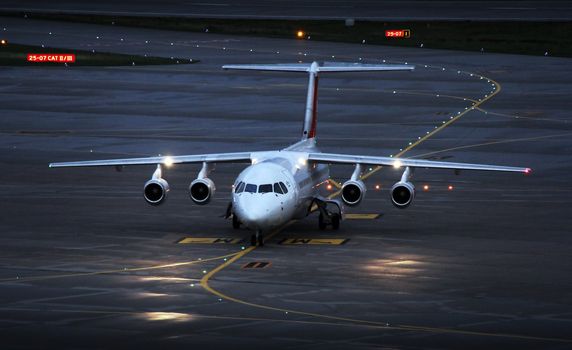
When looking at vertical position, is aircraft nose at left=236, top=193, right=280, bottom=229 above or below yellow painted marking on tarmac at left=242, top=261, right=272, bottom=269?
above

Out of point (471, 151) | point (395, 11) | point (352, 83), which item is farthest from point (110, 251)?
point (395, 11)

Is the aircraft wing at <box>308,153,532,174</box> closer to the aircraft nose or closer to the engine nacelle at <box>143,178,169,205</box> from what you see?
the aircraft nose

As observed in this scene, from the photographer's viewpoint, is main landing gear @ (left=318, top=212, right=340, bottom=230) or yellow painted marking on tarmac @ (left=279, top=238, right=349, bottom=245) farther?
main landing gear @ (left=318, top=212, right=340, bottom=230)

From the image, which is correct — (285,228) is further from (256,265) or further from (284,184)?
(256,265)

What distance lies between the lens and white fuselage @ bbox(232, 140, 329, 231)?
48.4m

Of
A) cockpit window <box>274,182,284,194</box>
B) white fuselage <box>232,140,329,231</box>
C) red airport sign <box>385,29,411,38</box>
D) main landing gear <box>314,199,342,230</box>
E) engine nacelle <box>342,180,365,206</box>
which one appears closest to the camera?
white fuselage <box>232,140,329,231</box>

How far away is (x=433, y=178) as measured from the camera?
65.0 metres

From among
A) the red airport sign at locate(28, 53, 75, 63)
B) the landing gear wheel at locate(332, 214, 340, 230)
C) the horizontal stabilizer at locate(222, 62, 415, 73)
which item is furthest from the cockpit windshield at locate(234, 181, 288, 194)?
the red airport sign at locate(28, 53, 75, 63)

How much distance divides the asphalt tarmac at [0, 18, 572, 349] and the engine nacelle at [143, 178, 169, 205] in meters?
1.39

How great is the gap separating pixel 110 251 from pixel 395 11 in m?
100

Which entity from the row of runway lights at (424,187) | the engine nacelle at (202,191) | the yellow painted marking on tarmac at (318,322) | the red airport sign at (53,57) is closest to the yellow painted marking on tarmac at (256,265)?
the engine nacelle at (202,191)

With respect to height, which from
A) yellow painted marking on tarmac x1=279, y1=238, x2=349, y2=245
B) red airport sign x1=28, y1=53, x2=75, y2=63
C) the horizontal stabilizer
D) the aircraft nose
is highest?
red airport sign x1=28, y1=53, x2=75, y2=63

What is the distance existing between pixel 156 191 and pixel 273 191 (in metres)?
5.14

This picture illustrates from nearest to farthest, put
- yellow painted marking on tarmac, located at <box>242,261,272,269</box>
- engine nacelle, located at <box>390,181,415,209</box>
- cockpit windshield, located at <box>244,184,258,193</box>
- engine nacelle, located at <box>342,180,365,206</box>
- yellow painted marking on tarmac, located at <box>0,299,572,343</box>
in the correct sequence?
yellow painted marking on tarmac, located at <box>0,299,572,343</box>, yellow painted marking on tarmac, located at <box>242,261,272,269</box>, cockpit windshield, located at <box>244,184,258,193</box>, engine nacelle, located at <box>390,181,415,209</box>, engine nacelle, located at <box>342,180,365,206</box>
